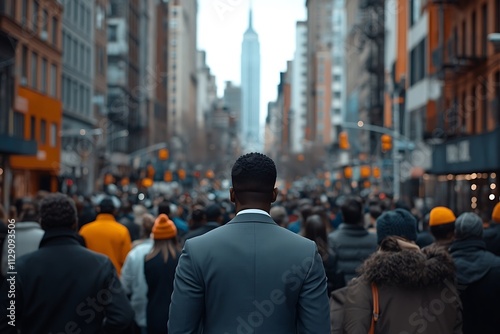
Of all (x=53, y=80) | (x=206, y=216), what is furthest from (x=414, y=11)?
(x=206, y=216)

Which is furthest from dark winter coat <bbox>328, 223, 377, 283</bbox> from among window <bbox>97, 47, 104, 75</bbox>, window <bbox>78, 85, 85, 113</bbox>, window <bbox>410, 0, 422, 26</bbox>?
window <bbox>97, 47, 104, 75</bbox>

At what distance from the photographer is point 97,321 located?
20.2ft

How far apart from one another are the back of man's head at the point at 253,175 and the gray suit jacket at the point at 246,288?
239 mm

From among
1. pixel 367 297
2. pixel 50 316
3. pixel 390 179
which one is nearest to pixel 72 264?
pixel 50 316

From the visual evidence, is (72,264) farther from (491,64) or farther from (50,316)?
(491,64)

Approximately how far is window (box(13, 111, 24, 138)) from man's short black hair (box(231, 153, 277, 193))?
41.0 metres

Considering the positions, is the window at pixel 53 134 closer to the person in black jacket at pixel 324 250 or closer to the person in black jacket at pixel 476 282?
the person in black jacket at pixel 324 250

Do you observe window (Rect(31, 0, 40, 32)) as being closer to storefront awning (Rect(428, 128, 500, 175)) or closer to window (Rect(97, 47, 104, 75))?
storefront awning (Rect(428, 128, 500, 175))

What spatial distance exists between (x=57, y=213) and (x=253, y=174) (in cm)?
238

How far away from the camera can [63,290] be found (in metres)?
6.03

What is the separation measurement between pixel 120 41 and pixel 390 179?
35.6 m

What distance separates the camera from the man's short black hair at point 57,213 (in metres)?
6.33

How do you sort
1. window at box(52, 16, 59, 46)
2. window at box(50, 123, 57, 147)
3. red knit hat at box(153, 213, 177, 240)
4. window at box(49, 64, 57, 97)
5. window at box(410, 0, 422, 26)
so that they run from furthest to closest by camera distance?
window at box(50, 123, 57, 147)
window at box(49, 64, 57, 97)
window at box(52, 16, 59, 46)
window at box(410, 0, 422, 26)
red knit hat at box(153, 213, 177, 240)

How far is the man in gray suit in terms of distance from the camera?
169 inches
